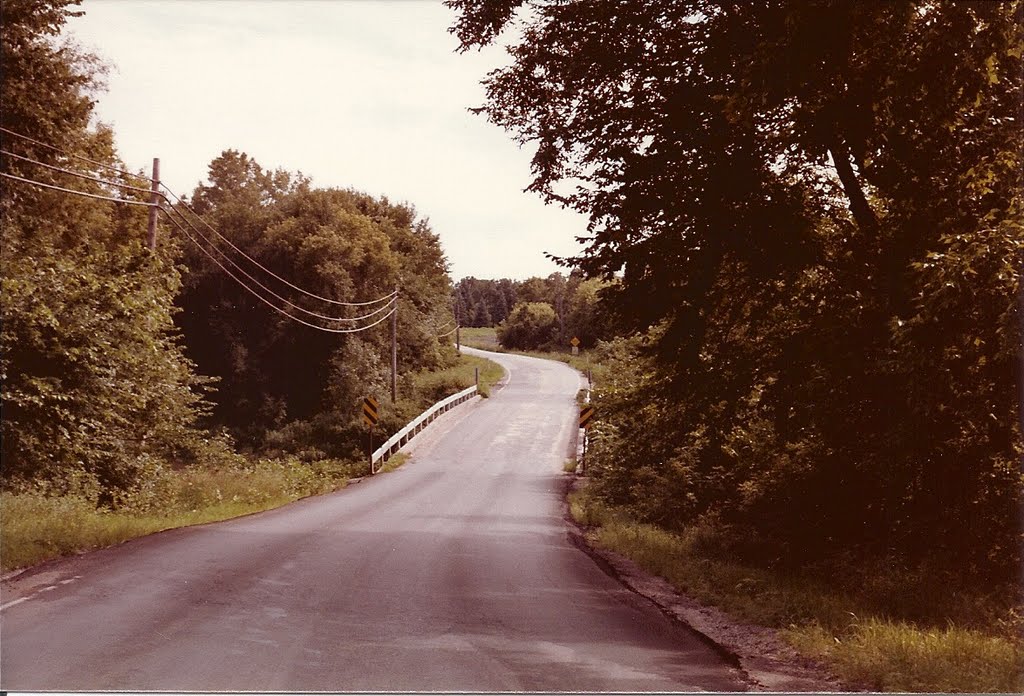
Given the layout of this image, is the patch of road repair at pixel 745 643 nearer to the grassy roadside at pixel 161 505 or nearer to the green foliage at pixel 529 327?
the grassy roadside at pixel 161 505

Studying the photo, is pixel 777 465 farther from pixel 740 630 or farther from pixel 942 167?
pixel 942 167

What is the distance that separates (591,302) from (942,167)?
4115mm

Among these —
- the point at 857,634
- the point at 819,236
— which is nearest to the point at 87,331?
the point at 819,236

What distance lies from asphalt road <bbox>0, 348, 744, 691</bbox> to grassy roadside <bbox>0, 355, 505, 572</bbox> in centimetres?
37

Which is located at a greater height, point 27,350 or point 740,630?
point 27,350

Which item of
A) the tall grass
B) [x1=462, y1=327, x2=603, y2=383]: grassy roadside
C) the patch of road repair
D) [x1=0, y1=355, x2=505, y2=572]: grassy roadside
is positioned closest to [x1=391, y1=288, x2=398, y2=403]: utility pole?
[x1=0, y1=355, x2=505, y2=572]: grassy roadside

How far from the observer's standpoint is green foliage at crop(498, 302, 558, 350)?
167ft

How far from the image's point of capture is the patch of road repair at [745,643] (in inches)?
217

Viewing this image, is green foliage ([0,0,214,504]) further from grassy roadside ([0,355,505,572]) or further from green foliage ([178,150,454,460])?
green foliage ([178,150,454,460])

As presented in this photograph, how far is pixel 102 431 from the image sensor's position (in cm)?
1405

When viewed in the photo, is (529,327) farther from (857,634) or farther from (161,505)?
(857,634)

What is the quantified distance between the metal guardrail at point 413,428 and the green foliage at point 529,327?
7386mm

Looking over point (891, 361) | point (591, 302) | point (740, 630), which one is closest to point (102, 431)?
point (591, 302)

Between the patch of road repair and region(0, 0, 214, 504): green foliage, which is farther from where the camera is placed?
region(0, 0, 214, 504): green foliage
